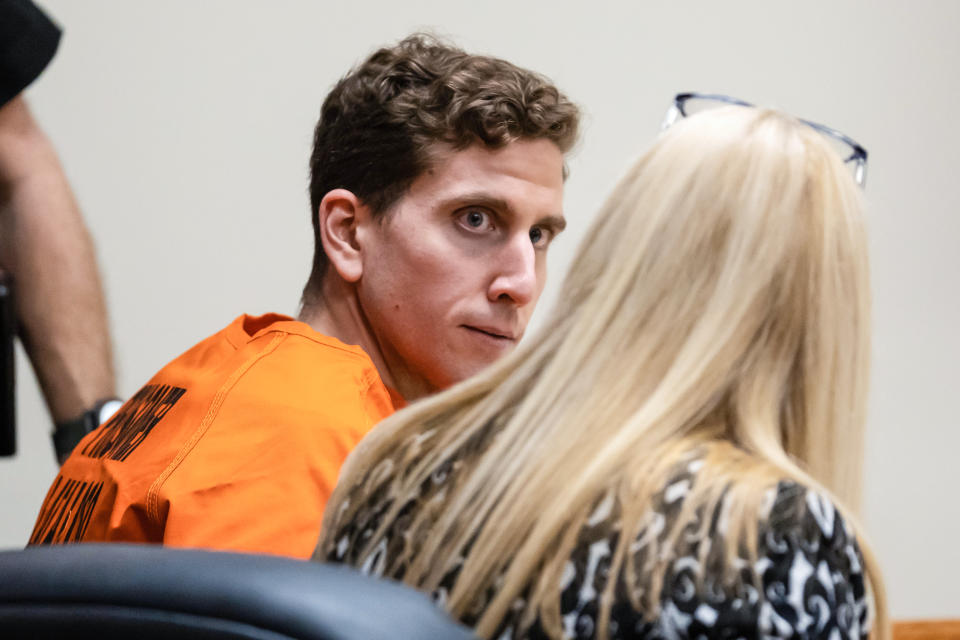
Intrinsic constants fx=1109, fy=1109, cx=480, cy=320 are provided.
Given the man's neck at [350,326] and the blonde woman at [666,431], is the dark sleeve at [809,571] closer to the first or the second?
the blonde woman at [666,431]

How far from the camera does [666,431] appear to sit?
2.27ft

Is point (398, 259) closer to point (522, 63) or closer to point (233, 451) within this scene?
point (233, 451)

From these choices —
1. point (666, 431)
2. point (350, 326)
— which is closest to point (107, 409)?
point (350, 326)

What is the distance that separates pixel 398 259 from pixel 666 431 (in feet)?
1.79

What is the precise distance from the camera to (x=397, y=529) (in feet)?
2.46

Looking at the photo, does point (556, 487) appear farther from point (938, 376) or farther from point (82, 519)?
point (938, 376)

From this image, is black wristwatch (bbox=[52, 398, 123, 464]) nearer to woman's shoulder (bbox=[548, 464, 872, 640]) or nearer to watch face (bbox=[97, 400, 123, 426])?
watch face (bbox=[97, 400, 123, 426])

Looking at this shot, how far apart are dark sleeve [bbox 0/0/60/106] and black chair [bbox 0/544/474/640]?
105 cm

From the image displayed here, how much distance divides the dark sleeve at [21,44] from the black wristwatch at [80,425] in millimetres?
409

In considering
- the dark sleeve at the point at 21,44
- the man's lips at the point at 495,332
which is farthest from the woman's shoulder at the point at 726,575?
the dark sleeve at the point at 21,44

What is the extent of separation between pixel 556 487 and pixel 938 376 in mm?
1580

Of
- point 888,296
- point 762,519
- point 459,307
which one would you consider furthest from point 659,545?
point 888,296

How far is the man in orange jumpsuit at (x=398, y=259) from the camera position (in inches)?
40.4

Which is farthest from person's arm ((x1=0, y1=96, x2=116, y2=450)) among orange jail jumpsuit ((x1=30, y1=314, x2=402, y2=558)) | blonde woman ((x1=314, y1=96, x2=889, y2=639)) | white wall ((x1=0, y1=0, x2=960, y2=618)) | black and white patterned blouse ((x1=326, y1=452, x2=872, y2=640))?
black and white patterned blouse ((x1=326, y1=452, x2=872, y2=640))
